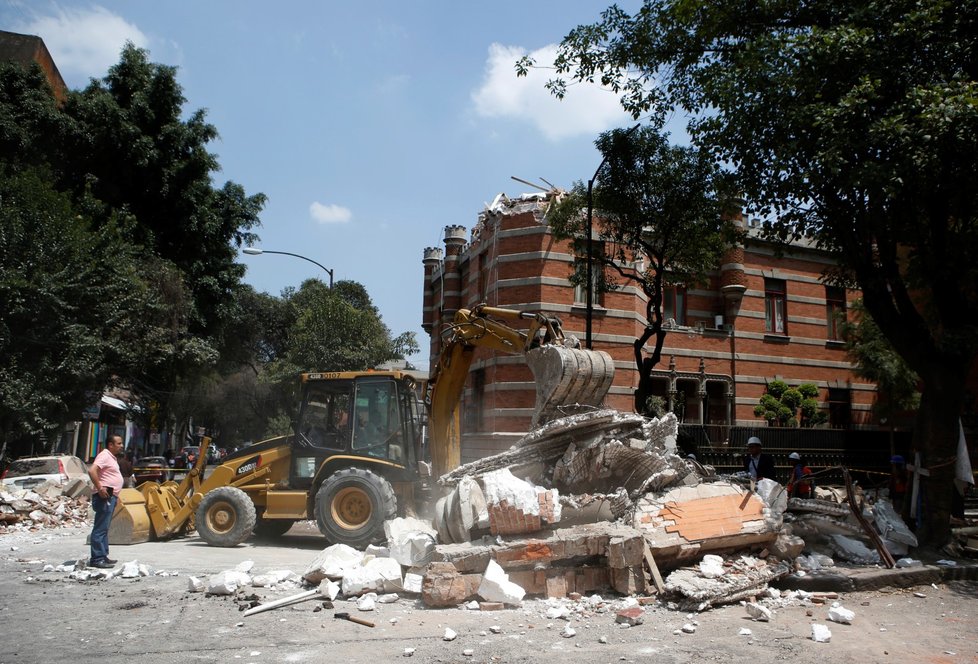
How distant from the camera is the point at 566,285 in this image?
21984 millimetres

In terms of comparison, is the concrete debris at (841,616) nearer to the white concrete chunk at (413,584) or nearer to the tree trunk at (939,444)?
the white concrete chunk at (413,584)

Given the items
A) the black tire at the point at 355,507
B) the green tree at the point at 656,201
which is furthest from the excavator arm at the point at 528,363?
the green tree at the point at 656,201

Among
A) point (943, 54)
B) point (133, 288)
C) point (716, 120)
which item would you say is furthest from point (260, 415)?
point (943, 54)

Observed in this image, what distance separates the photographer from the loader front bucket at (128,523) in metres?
11.4

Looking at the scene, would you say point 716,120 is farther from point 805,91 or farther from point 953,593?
point 953,593

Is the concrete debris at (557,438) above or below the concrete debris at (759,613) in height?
above

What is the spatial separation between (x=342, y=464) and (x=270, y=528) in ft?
9.12

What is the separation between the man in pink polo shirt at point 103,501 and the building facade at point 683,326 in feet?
43.0

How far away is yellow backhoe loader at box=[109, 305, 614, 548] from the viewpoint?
10.7 meters

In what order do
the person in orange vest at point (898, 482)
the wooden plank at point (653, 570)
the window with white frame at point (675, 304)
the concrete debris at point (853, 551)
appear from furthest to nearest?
1. the window with white frame at point (675, 304)
2. the person in orange vest at point (898, 482)
3. the concrete debris at point (853, 551)
4. the wooden plank at point (653, 570)

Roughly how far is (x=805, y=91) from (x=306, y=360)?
1864cm

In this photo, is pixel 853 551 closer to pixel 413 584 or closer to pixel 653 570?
pixel 653 570

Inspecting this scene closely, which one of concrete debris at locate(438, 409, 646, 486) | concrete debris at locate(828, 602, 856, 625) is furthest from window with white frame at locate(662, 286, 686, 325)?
A: concrete debris at locate(828, 602, 856, 625)

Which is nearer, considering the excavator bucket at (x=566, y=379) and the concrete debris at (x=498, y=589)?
the concrete debris at (x=498, y=589)
